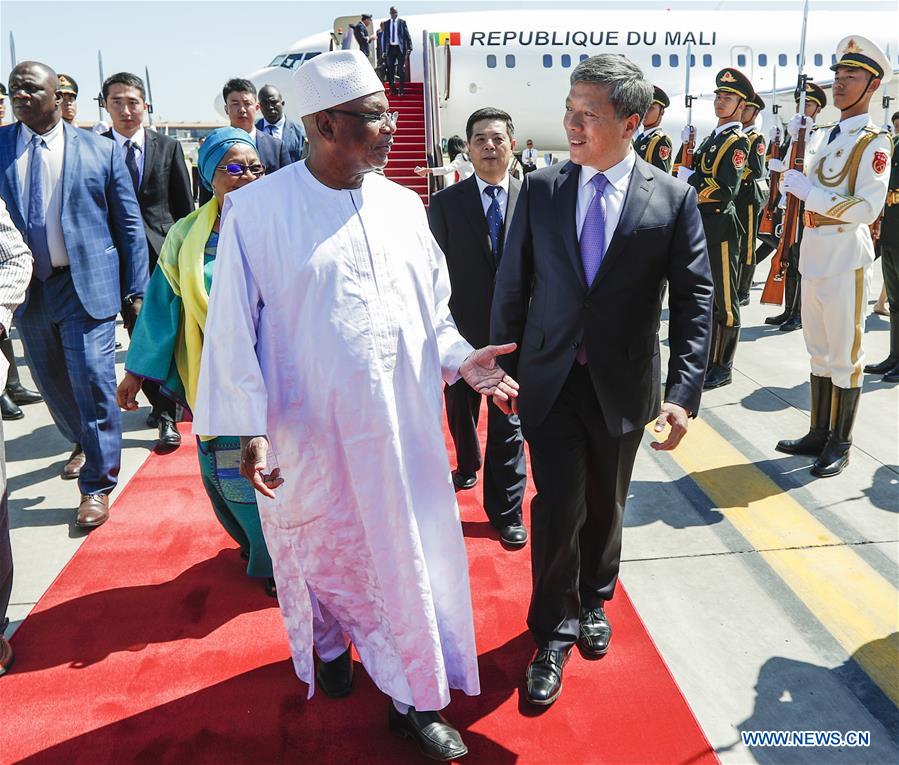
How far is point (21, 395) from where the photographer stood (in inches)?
242

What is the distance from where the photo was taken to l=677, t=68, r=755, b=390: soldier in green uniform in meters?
5.84

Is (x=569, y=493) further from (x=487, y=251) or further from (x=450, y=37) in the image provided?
(x=450, y=37)

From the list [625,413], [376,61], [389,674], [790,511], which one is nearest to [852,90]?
[790,511]

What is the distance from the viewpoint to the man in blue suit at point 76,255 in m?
3.86

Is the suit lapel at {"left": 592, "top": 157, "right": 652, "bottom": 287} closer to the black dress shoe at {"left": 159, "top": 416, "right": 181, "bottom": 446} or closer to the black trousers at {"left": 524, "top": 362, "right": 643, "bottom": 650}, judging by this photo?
the black trousers at {"left": 524, "top": 362, "right": 643, "bottom": 650}

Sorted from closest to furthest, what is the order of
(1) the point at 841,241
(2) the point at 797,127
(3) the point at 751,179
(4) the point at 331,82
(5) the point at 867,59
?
(4) the point at 331,82 → (5) the point at 867,59 → (1) the point at 841,241 → (2) the point at 797,127 → (3) the point at 751,179

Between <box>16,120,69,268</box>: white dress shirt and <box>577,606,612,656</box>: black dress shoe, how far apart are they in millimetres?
3170

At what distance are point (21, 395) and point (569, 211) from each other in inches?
211

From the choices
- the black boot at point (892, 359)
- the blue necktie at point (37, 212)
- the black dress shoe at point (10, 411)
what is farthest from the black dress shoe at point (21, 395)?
the black boot at point (892, 359)

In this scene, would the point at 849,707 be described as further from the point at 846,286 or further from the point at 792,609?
the point at 846,286

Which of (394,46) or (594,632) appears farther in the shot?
(394,46)

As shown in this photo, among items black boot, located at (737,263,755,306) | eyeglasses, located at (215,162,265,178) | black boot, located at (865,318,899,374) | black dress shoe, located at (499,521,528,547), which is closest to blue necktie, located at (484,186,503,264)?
eyeglasses, located at (215,162,265,178)

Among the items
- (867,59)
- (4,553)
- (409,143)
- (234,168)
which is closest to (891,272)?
(867,59)

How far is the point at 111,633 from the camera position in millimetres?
3090
